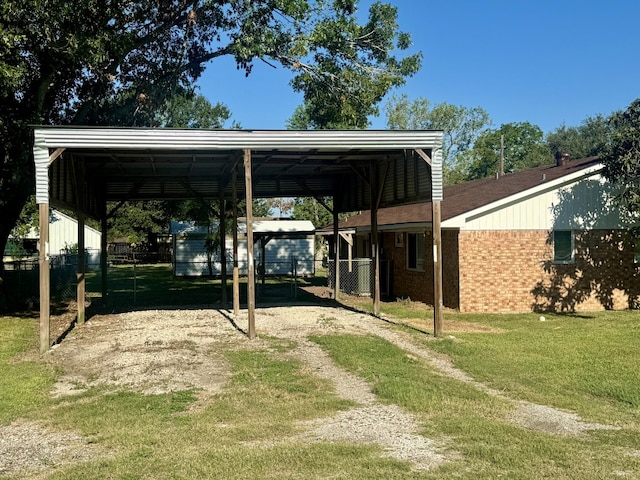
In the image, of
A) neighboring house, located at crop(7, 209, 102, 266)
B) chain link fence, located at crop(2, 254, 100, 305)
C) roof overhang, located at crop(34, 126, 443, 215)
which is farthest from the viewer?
neighboring house, located at crop(7, 209, 102, 266)

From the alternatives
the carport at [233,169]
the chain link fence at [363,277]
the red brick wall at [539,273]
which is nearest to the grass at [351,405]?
the carport at [233,169]

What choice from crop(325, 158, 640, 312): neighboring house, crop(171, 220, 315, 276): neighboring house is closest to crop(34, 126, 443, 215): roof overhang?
crop(325, 158, 640, 312): neighboring house

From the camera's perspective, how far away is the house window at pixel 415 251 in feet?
→ 64.2

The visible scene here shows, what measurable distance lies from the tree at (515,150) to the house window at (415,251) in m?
42.0

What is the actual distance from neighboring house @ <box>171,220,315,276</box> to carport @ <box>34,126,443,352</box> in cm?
1373

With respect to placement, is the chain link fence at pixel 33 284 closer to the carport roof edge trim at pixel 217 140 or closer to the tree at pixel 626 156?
the carport roof edge trim at pixel 217 140

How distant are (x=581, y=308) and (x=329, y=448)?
14.0 metres

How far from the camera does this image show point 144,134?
11695mm

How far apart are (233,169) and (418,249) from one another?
25.0 ft

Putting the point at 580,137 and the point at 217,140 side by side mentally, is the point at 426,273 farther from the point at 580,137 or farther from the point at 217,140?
the point at 580,137

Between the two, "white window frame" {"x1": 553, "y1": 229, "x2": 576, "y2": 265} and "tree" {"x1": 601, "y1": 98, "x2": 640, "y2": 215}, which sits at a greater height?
"tree" {"x1": 601, "y1": 98, "x2": 640, "y2": 215}

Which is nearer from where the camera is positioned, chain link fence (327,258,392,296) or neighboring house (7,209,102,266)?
chain link fence (327,258,392,296)

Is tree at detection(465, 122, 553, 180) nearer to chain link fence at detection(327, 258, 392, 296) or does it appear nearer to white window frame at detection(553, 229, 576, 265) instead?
chain link fence at detection(327, 258, 392, 296)

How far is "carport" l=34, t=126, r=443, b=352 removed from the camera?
11445mm
